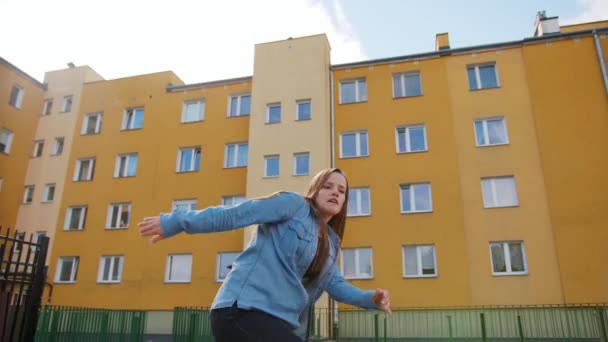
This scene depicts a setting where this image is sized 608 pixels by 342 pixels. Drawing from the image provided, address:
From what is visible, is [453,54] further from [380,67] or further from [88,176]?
[88,176]

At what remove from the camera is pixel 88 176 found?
90.5ft

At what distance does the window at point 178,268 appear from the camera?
2354cm

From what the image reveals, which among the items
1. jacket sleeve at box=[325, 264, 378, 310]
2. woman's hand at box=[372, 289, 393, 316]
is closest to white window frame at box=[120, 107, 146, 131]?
jacket sleeve at box=[325, 264, 378, 310]

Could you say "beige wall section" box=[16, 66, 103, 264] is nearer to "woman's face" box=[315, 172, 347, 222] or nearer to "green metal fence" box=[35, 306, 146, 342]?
"green metal fence" box=[35, 306, 146, 342]

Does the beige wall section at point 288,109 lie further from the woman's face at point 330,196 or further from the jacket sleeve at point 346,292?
the woman's face at point 330,196

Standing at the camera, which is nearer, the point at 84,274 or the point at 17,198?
the point at 84,274

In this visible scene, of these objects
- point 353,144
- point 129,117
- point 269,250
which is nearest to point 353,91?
point 353,144

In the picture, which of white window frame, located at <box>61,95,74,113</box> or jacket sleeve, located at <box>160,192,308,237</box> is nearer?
jacket sleeve, located at <box>160,192,308,237</box>

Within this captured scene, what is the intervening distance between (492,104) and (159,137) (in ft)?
57.0

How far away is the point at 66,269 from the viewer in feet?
83.8

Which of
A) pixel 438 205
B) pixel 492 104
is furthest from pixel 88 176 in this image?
pixel 492 104

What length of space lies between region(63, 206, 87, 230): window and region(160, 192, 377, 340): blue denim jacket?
87.4 ft

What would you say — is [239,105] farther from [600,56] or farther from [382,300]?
[382,300]

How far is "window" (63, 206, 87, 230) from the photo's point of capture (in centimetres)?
2648
